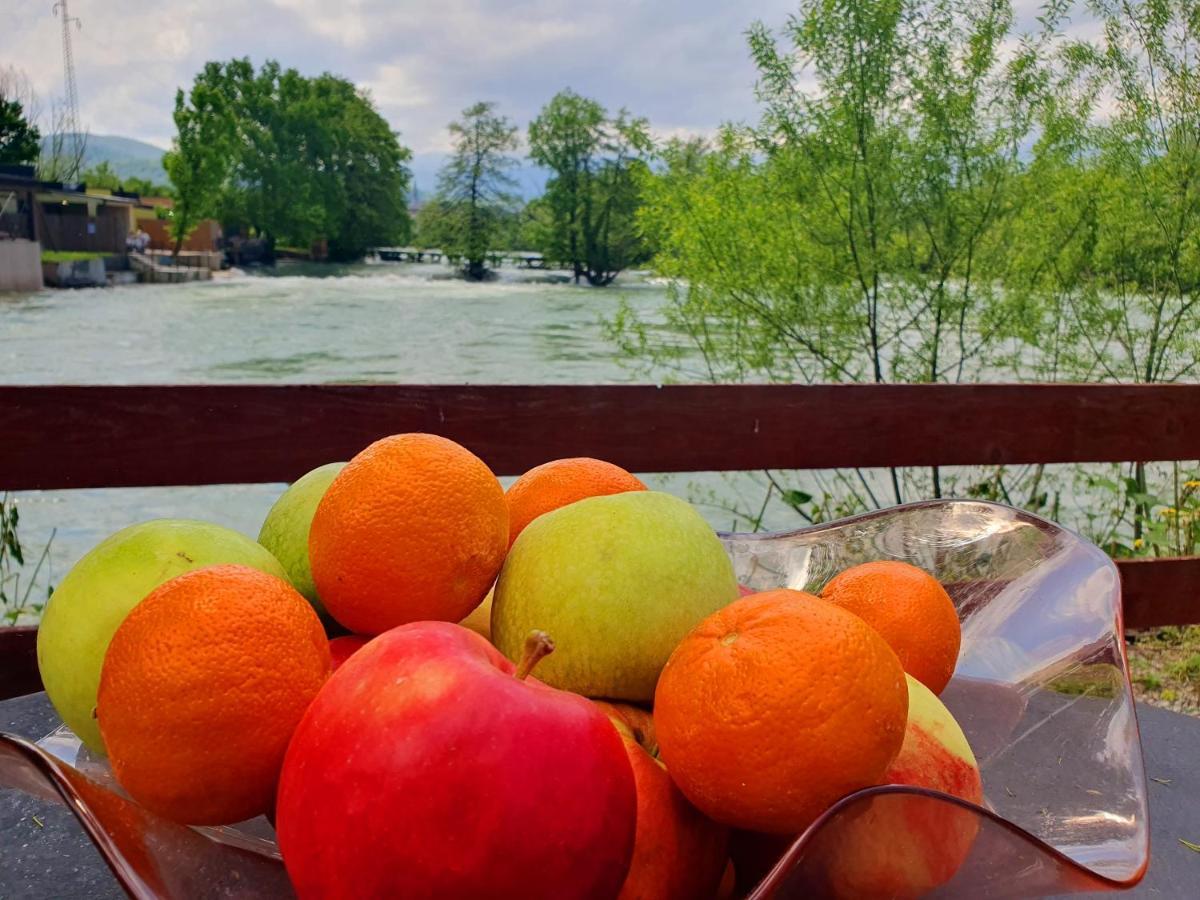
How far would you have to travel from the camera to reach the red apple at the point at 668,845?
402mm

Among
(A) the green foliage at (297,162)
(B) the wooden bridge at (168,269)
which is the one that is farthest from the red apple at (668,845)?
(B) the wooden bridge at (168,269)

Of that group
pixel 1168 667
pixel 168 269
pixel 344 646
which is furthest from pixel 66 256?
pixel 344 646

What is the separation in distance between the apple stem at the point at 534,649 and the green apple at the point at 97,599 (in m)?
0.22

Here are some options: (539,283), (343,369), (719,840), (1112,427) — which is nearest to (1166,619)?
(1112,427)

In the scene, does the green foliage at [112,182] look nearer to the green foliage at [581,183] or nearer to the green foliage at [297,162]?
the green foliage at [297,162]

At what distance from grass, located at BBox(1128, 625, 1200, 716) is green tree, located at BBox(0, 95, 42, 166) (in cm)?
2816

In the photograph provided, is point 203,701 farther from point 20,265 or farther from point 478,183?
point 20,265

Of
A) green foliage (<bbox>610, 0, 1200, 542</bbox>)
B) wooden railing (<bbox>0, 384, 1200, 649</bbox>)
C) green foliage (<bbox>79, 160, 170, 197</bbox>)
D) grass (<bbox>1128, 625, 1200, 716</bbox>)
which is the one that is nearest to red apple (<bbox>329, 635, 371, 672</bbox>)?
wooden railing (<bbox>0, 384, 1200, 649</bbox>)

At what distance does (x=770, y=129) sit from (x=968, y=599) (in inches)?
135

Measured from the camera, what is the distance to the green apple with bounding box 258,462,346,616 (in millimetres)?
610

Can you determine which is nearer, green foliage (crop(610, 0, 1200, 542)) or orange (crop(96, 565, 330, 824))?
orange (crop(96, 565, 330, 824))

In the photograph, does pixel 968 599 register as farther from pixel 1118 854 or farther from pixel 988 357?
pixel 988 357

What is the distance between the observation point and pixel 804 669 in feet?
1.30

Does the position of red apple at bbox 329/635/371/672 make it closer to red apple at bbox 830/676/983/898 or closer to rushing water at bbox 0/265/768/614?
red apple at bbox 830/676/983/898
